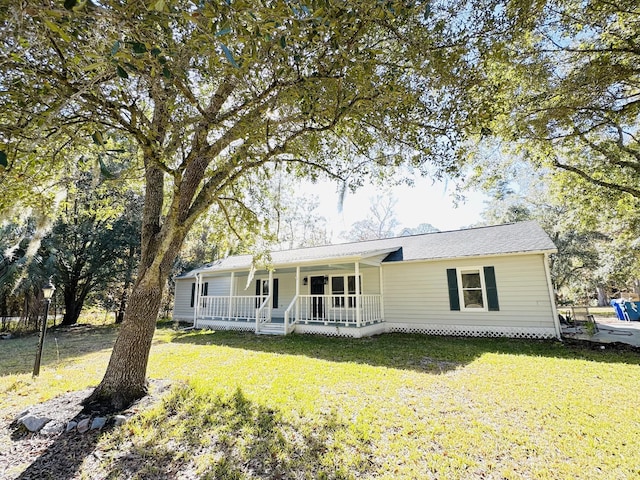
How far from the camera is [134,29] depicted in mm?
1943

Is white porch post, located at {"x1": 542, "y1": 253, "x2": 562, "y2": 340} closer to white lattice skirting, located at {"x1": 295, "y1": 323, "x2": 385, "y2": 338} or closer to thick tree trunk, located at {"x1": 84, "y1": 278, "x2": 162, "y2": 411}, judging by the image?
white lattice skirting, located at {"x1": 295, "y1": 323, "x2": 385, "y2": 338}

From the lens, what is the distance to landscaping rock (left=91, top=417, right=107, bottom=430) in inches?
130

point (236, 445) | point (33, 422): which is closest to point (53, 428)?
point (33, 422)

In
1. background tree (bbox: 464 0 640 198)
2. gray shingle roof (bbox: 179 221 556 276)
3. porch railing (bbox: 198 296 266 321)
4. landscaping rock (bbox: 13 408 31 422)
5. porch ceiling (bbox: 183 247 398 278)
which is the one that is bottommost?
landscaping rock (bbox: 13 408 31 422)

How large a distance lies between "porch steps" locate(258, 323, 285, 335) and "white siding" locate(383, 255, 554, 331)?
12.8 ft

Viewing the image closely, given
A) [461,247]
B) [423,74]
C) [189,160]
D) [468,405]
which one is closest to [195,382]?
[189,160]

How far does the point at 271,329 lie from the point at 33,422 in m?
7.48

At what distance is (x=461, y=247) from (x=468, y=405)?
23.5 feet

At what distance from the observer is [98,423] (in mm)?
3330

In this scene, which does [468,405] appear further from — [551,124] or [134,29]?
[551,124]

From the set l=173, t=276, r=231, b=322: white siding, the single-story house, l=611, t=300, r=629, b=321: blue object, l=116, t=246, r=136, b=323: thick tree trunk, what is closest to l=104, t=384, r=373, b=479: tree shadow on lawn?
the single-story house

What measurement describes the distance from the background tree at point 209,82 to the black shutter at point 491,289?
6230mm

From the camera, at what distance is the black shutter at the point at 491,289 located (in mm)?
8984

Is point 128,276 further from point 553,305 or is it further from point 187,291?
point 553,305
